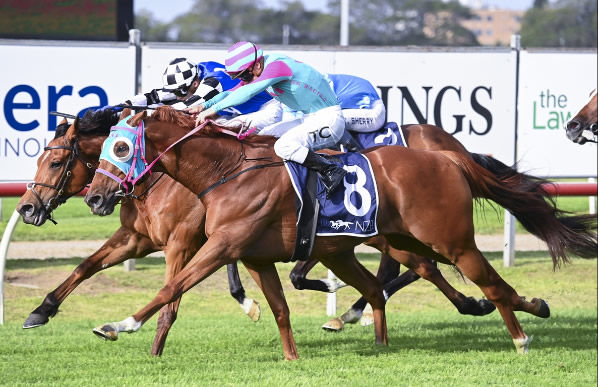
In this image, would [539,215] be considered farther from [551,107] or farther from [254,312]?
[551,107]

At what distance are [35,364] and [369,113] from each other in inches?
119

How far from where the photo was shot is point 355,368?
241 inches

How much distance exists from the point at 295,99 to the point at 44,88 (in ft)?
15.2

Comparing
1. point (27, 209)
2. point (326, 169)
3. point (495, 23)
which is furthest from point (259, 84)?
point (495, 23)

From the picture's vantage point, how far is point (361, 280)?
7.06m

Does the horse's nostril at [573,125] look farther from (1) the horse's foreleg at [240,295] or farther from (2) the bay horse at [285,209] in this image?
(1) the horse's foreleg at [240,295]

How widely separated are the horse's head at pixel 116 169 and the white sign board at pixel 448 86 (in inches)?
189

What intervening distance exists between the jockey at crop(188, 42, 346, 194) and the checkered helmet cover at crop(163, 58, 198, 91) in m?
0.94

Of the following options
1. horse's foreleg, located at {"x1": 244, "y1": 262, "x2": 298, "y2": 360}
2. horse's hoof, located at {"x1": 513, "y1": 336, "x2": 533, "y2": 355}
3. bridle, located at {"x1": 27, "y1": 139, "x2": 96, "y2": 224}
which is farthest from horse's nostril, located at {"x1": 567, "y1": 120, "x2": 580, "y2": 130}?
bridle, located at {"x1": 27, "y1": 139, "x2": 96, "y2": 224}

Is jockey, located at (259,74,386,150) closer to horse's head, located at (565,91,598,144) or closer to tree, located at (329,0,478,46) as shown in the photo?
horse's head, located at (565,91,598,144)

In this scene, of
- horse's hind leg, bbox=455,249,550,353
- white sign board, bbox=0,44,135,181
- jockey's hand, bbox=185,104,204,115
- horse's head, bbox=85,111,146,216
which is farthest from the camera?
white sign board, bbox=0,44,135,181

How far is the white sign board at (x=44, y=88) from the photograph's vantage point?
10.2 meters

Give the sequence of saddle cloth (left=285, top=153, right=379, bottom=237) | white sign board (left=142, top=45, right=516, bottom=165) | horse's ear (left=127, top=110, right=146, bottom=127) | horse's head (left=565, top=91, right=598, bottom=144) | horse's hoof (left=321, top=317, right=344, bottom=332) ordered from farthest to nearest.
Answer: white sign board (left=142, top=45, right=516, bottom=165), horse's hoof (left=321, top=317, right=344, bottom=332), horse's head (left=565, top=91, right=598, bottom=144), saddle cloth (left=285, top=153, right=379, bottom=237), horse's ear (left=127, top=110, right=146, bottom=127)

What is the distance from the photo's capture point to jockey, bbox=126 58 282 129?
7066 mm
